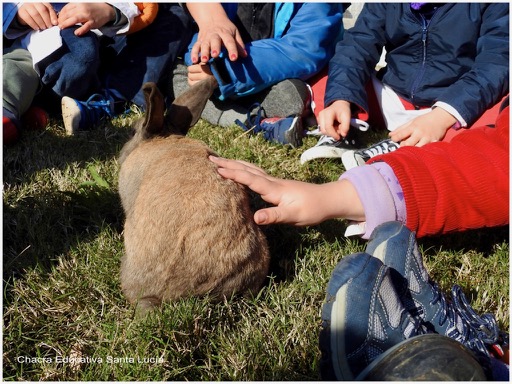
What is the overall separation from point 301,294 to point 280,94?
1.97 meters

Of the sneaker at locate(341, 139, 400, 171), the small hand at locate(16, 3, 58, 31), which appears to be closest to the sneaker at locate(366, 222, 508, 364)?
the sneaker at locate(341, 139, 400, 171)

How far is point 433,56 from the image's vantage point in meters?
3.36

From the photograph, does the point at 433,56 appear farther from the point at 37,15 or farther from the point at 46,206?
the point at 37,15

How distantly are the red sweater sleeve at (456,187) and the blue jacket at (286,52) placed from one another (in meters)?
1.58

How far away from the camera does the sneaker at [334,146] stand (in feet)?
9.95

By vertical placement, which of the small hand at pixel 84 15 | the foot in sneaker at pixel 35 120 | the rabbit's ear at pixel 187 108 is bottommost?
the foot in sneaker at pixel 35 120

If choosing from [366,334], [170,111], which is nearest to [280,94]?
[170,111]

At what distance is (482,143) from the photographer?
7.48 ft

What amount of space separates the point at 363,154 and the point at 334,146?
7.0 inches

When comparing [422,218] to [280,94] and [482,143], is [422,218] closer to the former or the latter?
[482,143]

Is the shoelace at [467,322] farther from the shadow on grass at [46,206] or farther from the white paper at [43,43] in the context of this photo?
the white paper at [43,43]

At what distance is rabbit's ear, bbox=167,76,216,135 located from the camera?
252 cm

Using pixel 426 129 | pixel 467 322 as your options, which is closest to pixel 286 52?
pixel 426 129

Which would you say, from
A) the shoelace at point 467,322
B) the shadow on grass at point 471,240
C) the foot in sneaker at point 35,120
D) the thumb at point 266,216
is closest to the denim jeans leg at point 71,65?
the foot in sneaker at point 35,120
